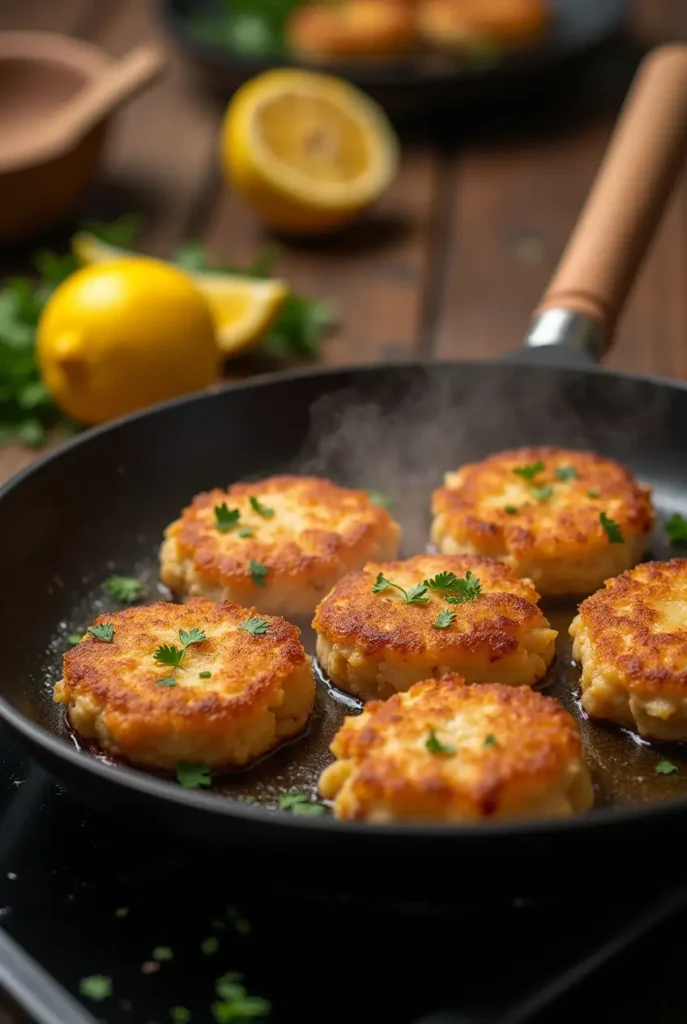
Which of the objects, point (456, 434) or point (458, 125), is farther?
point (458, 125)

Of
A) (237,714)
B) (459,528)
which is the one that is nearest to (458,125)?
(459,528)

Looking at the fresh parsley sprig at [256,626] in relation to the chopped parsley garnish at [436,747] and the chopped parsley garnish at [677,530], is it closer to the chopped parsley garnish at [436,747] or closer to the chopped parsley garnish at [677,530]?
the chopped parsley garnish at [436,747]

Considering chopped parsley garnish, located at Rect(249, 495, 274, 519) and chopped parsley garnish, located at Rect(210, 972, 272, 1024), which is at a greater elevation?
chopped parsley garnish, located at Rect(249, 495, 274, 519)

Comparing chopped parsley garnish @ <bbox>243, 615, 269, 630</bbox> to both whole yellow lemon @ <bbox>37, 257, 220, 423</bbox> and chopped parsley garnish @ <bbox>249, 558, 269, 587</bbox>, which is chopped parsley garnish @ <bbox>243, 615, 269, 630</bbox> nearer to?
chopped parsley garnish @ <bbox>249, 558, 269, 587</bbox>

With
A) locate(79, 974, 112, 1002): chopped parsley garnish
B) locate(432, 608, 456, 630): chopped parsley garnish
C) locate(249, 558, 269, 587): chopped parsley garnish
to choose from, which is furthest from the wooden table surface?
locate(79, 974, 112, 1002): chopped parsley garnish

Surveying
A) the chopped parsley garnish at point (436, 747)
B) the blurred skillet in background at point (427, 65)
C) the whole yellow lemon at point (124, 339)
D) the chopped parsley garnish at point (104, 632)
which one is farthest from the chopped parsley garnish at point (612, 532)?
the blurred skillet in background at point (427, 65)

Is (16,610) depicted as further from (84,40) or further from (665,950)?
(84,40)
